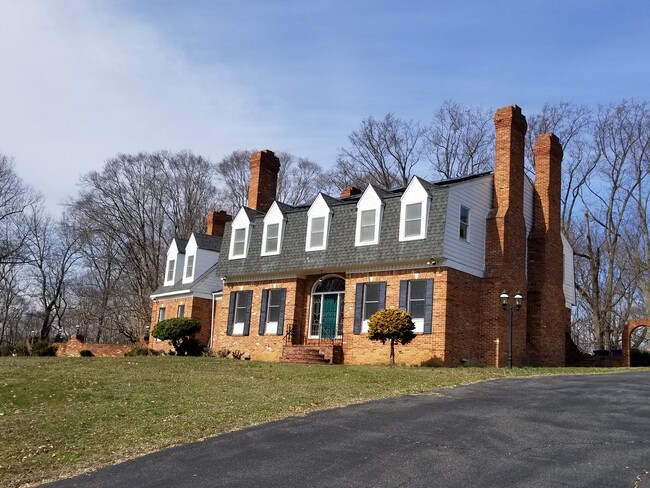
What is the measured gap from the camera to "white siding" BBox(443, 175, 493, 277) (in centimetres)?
2206

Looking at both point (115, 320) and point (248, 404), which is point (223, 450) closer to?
point (248, 404)

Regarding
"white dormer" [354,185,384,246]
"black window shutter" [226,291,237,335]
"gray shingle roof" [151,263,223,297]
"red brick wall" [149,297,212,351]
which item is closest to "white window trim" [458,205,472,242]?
"white dormer" [354,185,384,246]

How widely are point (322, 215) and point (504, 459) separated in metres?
18.0

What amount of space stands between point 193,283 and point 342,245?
1101cm

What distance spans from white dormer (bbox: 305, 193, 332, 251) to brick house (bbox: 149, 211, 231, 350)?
6.62 m

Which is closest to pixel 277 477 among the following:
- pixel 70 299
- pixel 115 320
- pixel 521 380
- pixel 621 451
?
pixel 621 451

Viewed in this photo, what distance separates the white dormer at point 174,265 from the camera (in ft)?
115

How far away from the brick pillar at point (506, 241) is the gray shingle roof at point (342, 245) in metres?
2.74

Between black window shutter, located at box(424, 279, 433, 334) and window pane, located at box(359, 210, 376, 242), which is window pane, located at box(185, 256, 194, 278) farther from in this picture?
black window shutter, located at box(424, 279, 433, 334)

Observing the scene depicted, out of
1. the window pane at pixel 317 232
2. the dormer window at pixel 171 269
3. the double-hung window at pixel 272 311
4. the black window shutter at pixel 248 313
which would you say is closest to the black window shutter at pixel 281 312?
the double-hung window at pixel 272 311

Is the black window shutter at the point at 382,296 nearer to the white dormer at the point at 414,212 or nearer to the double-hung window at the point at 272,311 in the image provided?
the white dormer at the point at 414,212

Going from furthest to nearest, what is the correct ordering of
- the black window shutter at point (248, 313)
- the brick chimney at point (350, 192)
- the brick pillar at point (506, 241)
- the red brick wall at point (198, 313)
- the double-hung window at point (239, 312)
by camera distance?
the red brick wall at point (198, 313)
the brick chimney at point (350, 192)
the double-hung window at point (239, 312)
the black window shutter at point (248, 313)
the brick pillar at point (506, 241)

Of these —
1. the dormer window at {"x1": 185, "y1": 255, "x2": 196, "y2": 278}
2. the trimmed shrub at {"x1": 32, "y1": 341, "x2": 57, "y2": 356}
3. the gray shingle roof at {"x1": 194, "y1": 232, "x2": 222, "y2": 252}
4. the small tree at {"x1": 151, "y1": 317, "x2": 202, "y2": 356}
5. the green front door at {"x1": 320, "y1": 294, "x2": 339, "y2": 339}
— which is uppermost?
the gray shingle roof at {"x1": 194, "y1": 232, "x2": 222, "y2": 252}

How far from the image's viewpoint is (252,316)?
2730cm
